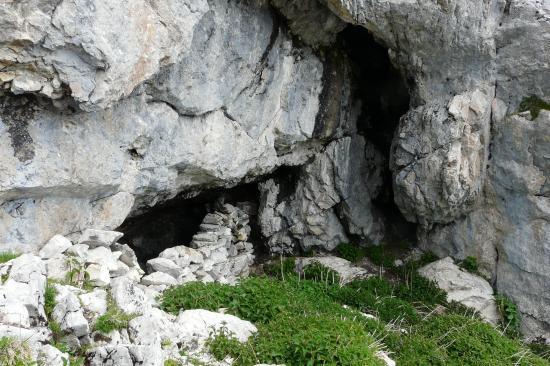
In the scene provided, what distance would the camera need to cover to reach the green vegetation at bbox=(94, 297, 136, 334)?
6.58 metres

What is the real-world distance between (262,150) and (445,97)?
5.34m

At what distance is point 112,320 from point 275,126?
9.06 meters

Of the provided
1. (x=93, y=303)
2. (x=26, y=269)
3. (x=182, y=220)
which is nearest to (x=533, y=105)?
(x=182, y=220)

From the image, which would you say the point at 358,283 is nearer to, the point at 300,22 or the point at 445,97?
the point at 445,97

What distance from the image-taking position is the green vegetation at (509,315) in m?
14.0

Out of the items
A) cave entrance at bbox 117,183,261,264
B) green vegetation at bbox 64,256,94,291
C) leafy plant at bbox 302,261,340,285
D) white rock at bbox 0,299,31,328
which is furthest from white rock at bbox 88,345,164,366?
leafy plant at bbox 302,261,340,285

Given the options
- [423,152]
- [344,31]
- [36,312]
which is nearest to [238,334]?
[36,312]

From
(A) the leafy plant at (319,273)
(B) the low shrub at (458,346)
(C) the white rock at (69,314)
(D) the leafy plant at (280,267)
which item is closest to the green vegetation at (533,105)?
(B) the low shrub at (458,346)

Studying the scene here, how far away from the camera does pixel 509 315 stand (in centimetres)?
1429

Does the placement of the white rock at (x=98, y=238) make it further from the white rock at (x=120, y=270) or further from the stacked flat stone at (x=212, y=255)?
the stacked flat stone at (x=212, y=255)

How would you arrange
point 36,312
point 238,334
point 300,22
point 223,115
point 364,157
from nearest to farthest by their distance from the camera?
point 36,312 → point 238,334 → point 223,115 → point 300,22 → point 364,157

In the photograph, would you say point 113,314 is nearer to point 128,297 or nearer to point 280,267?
point 128,297

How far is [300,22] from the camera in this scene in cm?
1407

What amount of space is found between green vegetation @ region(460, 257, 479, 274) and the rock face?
32cm
